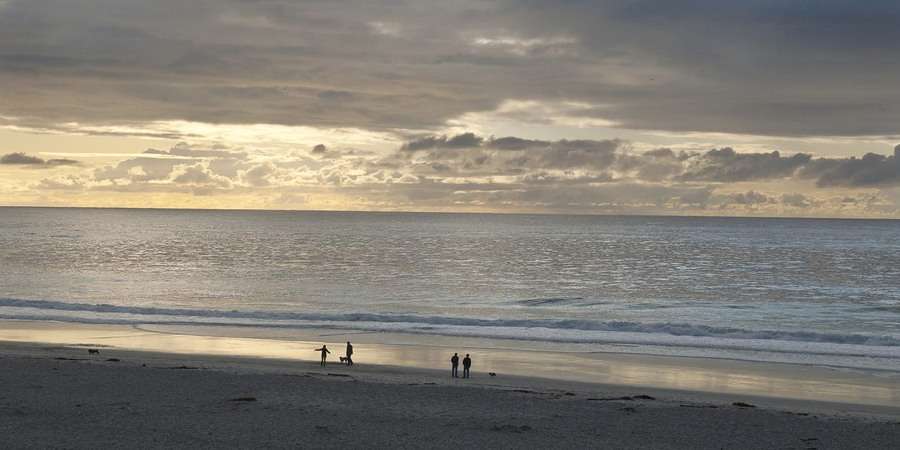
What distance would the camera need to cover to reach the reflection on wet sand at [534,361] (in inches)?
1089

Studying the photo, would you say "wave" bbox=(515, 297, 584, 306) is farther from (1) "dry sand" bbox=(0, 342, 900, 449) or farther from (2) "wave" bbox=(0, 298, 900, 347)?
(1) "dry sand" bbox=(0, 342, 900, 449)

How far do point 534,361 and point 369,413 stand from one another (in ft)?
40.8

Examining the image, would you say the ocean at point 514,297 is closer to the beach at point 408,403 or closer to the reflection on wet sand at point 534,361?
the reflection on wet sand at point 534,361

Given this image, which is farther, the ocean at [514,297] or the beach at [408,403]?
the ocean at [514,297]

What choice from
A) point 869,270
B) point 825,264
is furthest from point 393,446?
point 825,264

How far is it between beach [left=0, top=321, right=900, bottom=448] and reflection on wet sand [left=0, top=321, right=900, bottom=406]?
15cm

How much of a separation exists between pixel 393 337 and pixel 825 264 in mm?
73227

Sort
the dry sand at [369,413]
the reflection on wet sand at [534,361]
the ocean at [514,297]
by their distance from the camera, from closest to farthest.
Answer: the dry sand at [369,413] → the reflection on wet sand at [534,361] → the ocean at [514,297]

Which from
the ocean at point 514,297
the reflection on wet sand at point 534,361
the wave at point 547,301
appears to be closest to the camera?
the reflection on wet sand at point 534,361

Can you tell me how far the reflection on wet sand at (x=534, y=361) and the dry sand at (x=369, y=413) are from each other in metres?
2.12

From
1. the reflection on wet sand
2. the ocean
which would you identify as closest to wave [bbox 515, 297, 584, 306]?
the ocean

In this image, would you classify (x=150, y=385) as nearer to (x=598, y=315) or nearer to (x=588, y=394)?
(x=588, y=394)

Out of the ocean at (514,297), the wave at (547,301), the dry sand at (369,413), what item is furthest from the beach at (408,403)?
→ the wave at (547,301)

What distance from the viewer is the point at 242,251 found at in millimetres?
110938
